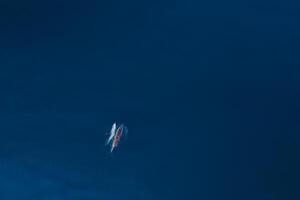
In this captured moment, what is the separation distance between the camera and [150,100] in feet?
66.7

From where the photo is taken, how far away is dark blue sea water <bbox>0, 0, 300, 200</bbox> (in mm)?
19156

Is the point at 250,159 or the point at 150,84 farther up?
the point at 150,84

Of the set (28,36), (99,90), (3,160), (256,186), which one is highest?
(28,36)

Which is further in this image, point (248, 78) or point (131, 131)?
point (248, 78)

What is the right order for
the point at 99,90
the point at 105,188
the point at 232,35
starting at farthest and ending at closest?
the point at 232,35 < the point at 99,90 < the point at 105,188

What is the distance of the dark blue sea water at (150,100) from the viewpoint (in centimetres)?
1916

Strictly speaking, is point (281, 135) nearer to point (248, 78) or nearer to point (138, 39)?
point (248, 78)

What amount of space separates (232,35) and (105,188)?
Result: 7880 mm

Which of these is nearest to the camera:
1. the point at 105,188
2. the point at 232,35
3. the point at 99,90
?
the point at 105,188

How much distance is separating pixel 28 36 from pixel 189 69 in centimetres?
600

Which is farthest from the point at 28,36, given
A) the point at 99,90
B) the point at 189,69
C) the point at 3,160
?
the point at 189,69

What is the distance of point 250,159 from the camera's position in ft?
64.7

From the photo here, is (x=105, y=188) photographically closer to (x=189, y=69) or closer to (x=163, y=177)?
(x=163, y=177)

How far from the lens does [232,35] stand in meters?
22.2
